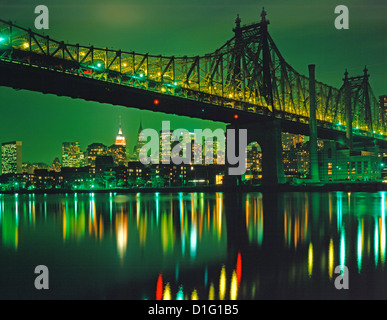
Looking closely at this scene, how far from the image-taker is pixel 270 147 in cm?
7312

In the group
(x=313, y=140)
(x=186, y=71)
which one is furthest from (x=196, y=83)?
(x=313, y=140)

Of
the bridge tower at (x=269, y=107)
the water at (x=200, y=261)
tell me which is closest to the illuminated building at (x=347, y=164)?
the bridge tower at (x=269, y=107)

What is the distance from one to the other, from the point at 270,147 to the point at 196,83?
15393mm

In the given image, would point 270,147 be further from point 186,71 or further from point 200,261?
point 200,261

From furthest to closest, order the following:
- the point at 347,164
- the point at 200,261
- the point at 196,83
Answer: the point at 347,164
the point at 196,83
the point at 200,261

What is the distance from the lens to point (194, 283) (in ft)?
35.1

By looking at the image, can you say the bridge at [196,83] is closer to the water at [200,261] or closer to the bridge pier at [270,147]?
the bridge pier at [270,147]

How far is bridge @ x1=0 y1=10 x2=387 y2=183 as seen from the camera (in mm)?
48250

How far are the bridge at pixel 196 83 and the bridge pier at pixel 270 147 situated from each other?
0.51ft

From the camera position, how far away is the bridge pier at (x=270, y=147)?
72.1m

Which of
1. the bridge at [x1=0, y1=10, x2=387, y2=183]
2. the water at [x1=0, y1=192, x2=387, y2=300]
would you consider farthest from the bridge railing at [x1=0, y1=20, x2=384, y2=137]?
the water at [x1=0, y1=192, x2=387, y2=300]

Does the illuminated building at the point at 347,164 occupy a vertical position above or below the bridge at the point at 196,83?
below
